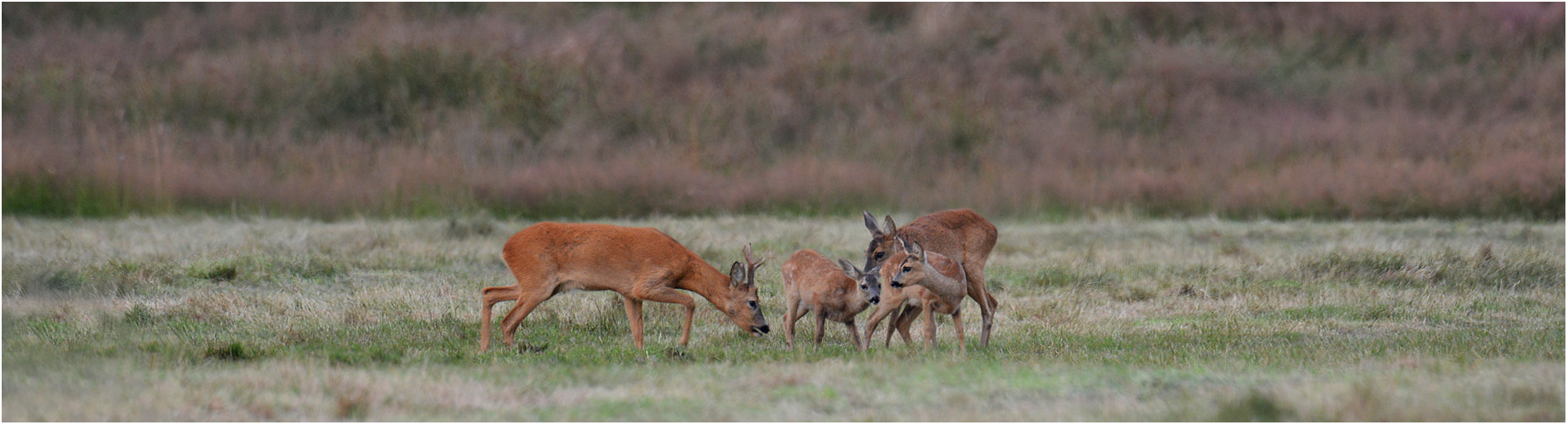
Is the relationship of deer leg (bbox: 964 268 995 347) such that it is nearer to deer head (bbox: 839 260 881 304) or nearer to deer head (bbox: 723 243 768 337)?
deer head (bbox: 839 260 881 304)

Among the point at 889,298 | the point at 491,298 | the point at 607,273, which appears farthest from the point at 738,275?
the point at 491,298

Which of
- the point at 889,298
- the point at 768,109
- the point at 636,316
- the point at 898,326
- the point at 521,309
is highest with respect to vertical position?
the point at 521,309

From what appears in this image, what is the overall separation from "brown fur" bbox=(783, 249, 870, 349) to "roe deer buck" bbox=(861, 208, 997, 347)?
1.06 ft

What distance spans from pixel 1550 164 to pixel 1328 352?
864 inches

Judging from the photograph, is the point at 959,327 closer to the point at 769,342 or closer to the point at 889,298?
the point at 889,298

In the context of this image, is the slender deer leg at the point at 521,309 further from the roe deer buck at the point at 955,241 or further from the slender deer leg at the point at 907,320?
the slender deer leg at the point at 907,320

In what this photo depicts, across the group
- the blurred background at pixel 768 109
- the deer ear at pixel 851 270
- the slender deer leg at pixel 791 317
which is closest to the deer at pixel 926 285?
the deer ear at pixel 851 270

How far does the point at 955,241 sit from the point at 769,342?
1845 mm

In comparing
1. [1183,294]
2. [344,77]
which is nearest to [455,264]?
[1183,294]

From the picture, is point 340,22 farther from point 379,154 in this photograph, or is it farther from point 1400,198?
point 1400,198

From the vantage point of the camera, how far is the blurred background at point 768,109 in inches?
1130

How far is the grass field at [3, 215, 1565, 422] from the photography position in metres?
7.36

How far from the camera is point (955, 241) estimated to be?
1185 centimetres

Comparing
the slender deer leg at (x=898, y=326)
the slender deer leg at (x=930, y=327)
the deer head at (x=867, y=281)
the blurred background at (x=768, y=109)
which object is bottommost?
the blurred background at (x=768, y=109)
